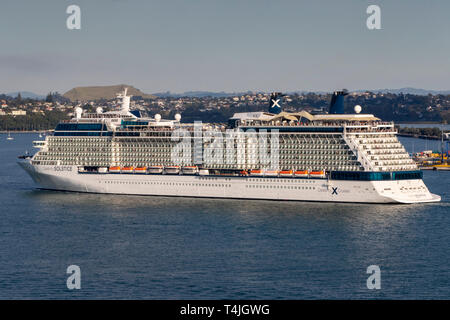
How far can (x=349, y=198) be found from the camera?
51938mm

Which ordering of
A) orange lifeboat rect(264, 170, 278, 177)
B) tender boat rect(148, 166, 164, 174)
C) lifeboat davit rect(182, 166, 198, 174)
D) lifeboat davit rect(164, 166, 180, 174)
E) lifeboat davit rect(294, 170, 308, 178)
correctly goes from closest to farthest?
lifeboat davit rect(294, 170, 308, 178) → orange lifeboat rect(264, 170, 278, 177) → lifeboat davit rect(182, 166, 198, 174) → lifeboat davit rect(164, 166, 180, 174) → tender boat rect(148, 166, 164, 174)

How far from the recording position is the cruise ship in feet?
172

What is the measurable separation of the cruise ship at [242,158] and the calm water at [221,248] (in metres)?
1.53

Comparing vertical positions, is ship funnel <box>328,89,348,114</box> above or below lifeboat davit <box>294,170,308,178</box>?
above

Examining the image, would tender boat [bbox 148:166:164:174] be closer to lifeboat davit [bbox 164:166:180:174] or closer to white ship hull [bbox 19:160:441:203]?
white ship hull [bbox 19:160:441:203]

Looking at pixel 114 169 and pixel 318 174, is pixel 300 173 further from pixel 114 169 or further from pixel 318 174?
pixel 114 169

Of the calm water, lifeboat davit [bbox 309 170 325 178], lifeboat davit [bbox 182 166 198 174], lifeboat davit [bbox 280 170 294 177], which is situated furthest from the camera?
lifeboat davit [bbox 182 166 198 174]

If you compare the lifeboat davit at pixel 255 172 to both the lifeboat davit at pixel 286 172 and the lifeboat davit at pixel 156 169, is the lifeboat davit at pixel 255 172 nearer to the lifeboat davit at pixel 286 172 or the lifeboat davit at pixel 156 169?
the lifeboat davit at pixel 286 172

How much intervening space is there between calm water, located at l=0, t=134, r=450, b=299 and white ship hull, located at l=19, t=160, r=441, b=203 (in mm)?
1006

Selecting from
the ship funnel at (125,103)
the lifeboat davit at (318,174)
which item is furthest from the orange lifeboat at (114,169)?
the lifeboat davit at (318,174)

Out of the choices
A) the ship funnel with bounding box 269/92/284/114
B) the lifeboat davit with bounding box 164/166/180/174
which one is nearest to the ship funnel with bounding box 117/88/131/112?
the lifeboat davit with bounding box 164/166/180/174

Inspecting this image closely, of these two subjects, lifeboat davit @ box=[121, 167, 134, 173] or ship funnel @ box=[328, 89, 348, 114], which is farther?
lifeboat davit @ box=[121, 167, 134, 173]

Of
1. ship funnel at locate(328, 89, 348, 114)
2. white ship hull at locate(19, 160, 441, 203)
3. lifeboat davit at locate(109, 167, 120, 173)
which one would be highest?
ship funnel at locate(328, 89, 348, 114)

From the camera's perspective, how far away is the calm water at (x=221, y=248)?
32375 mm
